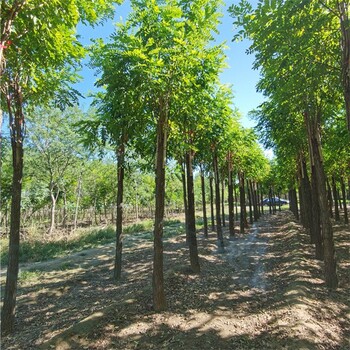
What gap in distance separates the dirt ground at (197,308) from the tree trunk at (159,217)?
415 millimetres

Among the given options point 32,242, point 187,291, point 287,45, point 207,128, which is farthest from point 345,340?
point 32,242

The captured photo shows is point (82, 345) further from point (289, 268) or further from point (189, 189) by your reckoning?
point (289, 268)

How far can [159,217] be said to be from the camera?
23.5 feet

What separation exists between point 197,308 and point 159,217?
2471 mm

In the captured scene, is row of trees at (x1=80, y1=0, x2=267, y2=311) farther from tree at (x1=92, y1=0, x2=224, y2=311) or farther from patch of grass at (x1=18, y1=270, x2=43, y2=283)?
patch of grass at (x1=18, y1=270, x2=43, y2=283)

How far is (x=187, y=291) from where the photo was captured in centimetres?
848

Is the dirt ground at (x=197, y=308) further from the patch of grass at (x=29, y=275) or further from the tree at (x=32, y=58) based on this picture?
the tree at (x=32, y=58)

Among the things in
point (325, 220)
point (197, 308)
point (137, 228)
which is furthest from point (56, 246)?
point (325, 220)

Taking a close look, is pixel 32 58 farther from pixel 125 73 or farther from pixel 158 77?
pixel 158 77

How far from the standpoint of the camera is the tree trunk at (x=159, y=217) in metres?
7.04

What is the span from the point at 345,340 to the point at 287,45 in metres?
5.59

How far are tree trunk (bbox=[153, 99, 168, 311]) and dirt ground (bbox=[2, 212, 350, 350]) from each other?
1.36 feet

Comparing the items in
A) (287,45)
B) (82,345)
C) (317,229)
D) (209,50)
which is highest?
(209,50)

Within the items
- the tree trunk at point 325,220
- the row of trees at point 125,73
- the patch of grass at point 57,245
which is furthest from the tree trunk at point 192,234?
the patch of grass at point 57,245
